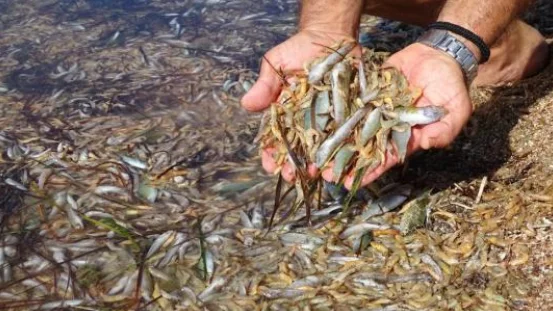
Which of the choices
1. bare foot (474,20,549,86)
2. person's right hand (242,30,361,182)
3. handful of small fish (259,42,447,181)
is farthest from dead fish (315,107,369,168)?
bare foot (474,20,549,86)

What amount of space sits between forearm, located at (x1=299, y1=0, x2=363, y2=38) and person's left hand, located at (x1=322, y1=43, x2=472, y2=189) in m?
0.69

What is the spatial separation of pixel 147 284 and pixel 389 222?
1.09m

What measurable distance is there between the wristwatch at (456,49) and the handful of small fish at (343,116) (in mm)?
217

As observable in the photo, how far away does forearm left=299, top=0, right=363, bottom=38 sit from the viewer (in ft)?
11.9

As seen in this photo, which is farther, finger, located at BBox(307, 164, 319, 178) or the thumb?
the thumb

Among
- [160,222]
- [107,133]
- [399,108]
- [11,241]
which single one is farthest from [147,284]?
[107,133]

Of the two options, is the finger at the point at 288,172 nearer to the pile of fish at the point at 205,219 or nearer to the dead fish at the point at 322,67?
the pile of fish at the point at 205,219

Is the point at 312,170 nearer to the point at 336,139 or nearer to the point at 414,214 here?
the point at 336,139

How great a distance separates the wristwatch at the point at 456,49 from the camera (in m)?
3.04

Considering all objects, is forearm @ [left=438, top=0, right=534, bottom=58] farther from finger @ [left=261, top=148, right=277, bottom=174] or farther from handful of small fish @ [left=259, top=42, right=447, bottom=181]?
finger @ [left=261, top=148, right=277, bottom=174]

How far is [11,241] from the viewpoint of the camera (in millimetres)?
3535

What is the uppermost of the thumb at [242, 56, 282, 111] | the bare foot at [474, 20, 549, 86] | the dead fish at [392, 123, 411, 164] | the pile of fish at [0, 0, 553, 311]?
the dead fish at [392, 123, 411, 164]

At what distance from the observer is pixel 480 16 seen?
10.4ft

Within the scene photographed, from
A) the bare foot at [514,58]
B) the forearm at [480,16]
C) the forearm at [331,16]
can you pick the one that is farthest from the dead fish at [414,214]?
the bare foot at [514,58]
